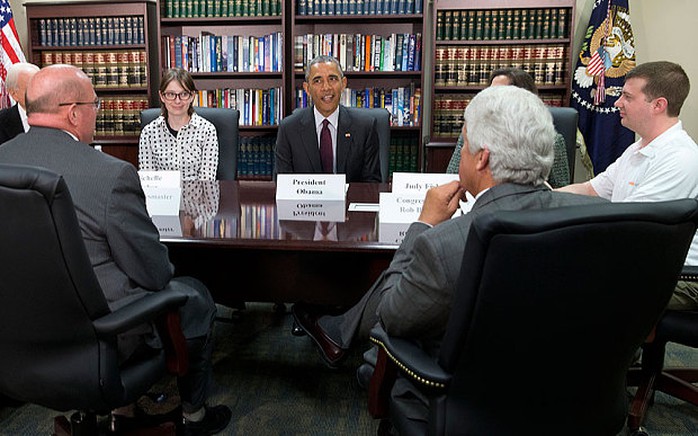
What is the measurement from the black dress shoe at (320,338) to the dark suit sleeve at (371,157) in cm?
114

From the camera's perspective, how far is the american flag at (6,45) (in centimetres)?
426

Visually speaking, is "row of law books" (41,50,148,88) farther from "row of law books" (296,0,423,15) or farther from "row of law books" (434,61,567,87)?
"row of law books" (434,61,567,87)

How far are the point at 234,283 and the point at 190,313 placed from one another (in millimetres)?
393

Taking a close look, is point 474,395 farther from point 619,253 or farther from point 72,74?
point 72,74

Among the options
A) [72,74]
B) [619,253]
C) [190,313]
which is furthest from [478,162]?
[72,74]

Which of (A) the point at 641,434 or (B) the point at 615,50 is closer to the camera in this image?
(A) the point at 641,434

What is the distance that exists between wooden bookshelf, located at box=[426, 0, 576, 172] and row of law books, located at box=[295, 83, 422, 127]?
0.16 meters

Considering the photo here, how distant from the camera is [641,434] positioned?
1.88 metres

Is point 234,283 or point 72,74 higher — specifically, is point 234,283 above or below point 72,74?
below

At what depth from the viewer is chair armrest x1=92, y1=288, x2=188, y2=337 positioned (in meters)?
1.27

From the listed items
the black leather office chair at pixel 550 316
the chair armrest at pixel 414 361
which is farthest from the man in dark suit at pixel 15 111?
the black leather office chair at pixel 550 316

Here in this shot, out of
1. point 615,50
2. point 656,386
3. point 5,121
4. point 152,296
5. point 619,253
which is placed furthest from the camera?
point 615,50

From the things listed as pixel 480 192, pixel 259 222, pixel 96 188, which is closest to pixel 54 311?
pixel 96 188

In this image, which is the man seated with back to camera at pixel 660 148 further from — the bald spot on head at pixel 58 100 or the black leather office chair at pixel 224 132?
the black leather office chair at pixel 224 132
